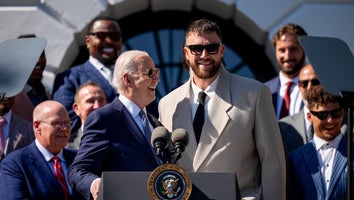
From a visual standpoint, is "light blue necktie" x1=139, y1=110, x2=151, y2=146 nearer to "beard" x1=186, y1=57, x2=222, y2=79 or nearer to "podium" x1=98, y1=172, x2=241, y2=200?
"beard" x1=186, y1=57, x2=222, y2=79

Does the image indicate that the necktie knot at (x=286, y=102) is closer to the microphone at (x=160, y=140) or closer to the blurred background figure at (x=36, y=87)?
the blurred background figure at (x=36, y=87)

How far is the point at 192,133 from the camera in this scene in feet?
20.5

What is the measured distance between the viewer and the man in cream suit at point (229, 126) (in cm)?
616

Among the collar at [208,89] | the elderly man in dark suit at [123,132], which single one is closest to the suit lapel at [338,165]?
the collar at [208,89]

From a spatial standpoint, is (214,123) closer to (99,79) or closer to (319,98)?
(319,98)

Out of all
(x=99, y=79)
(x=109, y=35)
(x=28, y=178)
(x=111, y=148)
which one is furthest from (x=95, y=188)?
(x=109, y=35)

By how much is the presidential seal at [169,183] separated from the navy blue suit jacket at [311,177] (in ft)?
6.29

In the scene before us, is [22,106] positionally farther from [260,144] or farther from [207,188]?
[207,188]

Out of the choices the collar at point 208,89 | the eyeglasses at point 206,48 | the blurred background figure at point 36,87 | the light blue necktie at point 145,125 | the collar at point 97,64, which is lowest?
the blurred background figure at point 36,87

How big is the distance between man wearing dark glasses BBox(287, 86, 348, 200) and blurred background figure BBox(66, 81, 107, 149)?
4.79ft

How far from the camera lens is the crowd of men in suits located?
5.99 metres

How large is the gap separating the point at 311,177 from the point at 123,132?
1.67 metres

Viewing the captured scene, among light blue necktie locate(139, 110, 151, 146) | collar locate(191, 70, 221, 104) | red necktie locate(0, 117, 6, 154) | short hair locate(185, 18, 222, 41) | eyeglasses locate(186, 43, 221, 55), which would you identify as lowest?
red necktie locate(0, 117, 6, 154)

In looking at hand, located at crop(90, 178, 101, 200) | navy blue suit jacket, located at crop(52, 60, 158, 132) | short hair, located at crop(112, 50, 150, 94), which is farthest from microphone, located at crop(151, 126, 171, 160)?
navy blue suit jacket, located at crop(52, 60, 158, 132)
